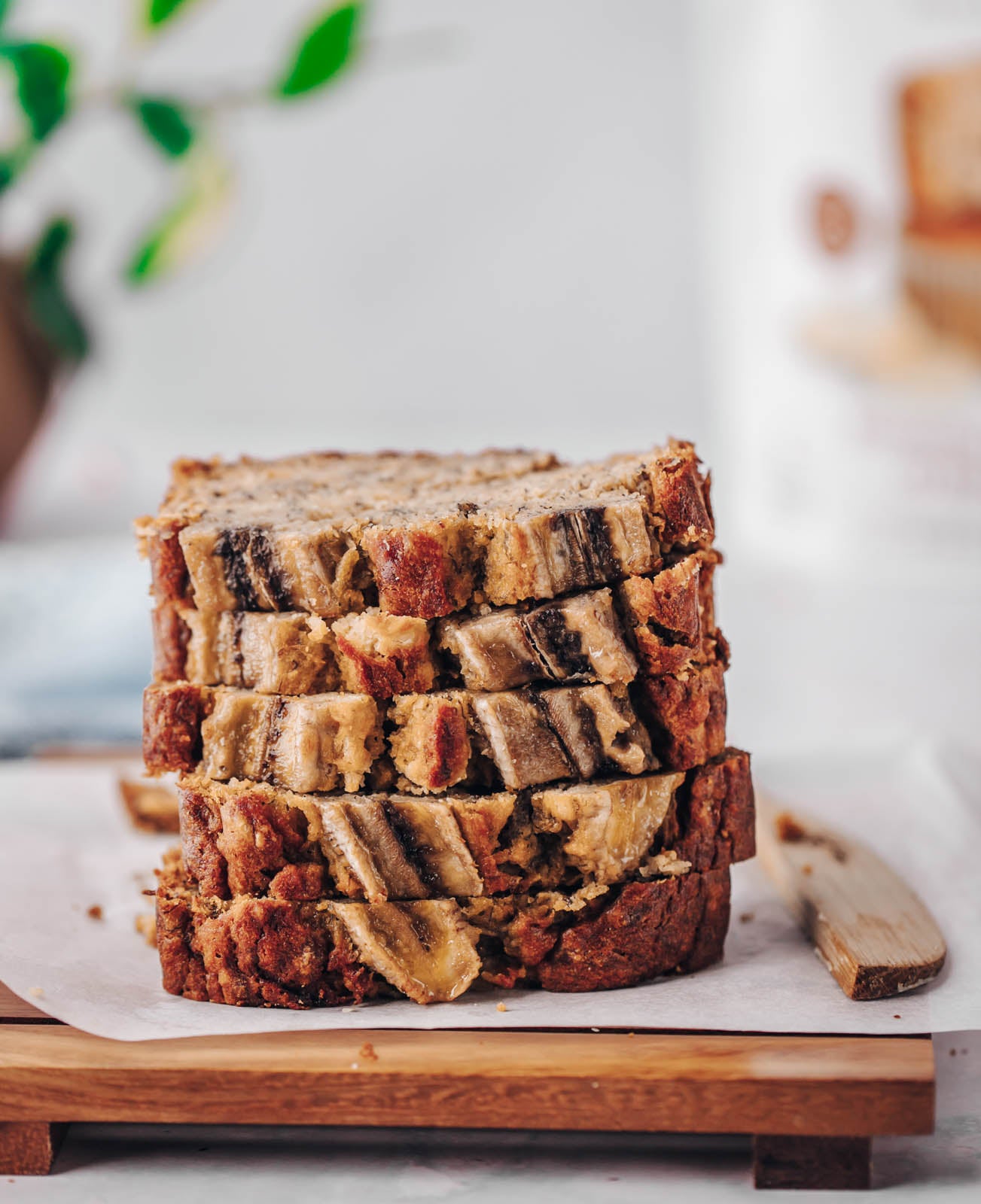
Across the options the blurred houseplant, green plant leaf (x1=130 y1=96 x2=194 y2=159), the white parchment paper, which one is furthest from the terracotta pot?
the white parchment paper

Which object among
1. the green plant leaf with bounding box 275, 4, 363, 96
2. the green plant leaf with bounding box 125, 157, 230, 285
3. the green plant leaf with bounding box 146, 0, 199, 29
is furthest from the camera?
the green plant leaf with bounding box 125, 157, 230, 285

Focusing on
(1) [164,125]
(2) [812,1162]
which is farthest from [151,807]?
(1) [164,125]

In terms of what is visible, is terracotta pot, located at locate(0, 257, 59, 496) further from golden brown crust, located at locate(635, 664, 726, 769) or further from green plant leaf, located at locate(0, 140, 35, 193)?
golden brown crust, located at locate(635, 664, 726, 769)

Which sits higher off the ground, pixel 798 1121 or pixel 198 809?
pixel 198 809

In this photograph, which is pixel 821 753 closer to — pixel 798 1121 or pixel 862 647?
pixel 798 1121

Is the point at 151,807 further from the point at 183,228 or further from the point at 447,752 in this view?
the point at 183,228

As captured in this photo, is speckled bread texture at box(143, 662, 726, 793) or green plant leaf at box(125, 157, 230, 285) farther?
green plant leaf at box(125, 157, 230, 285)

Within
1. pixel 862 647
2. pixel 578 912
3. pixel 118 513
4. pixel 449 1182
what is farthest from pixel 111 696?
pixel 118 513
